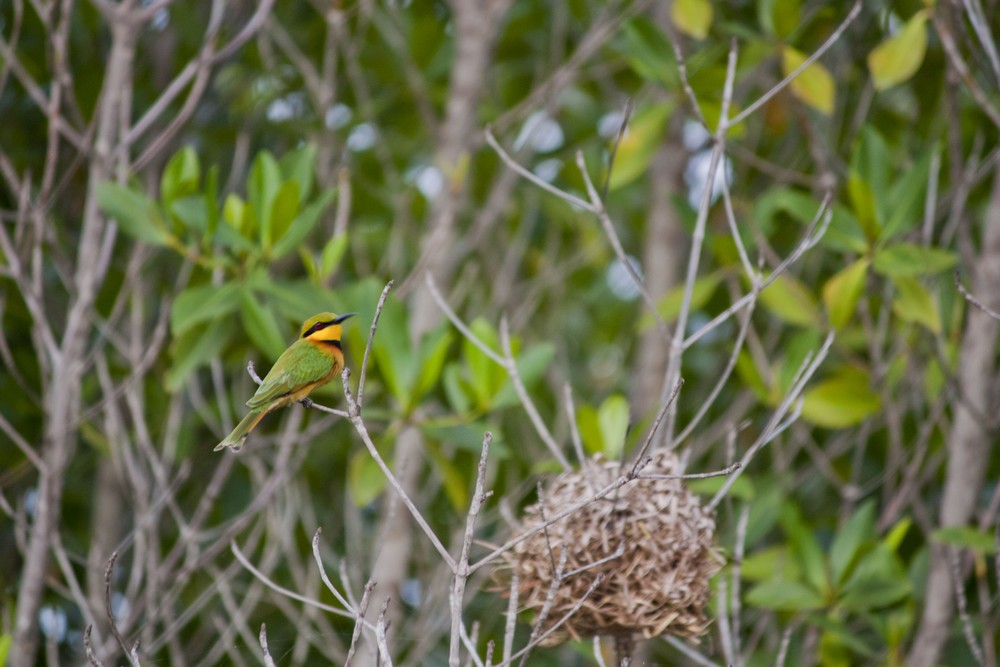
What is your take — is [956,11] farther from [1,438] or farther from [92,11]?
[1,438]

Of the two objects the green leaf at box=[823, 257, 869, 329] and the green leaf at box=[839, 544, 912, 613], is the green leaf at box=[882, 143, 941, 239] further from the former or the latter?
the green leaf at box=[839, 544, 912, 613]

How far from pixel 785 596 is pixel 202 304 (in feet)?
6.23

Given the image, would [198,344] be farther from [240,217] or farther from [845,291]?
[845,291]

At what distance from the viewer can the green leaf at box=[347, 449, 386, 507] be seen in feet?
12.0

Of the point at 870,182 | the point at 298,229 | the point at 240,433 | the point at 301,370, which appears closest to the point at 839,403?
the point at 870,182

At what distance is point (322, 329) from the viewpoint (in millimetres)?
2061

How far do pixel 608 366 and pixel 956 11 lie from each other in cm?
356

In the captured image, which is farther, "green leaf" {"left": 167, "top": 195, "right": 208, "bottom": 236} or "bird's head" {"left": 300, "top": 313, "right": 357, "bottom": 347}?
"green leaf" {"left": 167, "top": 195, "right": 208, "bottom": 236}

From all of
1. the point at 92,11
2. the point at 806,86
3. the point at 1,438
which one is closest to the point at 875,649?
the point at 806,86

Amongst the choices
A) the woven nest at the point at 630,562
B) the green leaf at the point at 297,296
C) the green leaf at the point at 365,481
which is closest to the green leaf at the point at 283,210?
the green leaf at the point at 297,296

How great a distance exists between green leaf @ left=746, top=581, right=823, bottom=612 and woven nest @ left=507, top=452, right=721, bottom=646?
0.87 m

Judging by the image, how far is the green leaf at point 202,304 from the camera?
3.28 metres

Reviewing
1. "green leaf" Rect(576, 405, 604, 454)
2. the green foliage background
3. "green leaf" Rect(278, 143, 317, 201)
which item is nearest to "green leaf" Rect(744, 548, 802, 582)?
the green foliage background

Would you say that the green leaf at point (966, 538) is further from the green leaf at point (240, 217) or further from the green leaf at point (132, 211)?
the green leaf at point (132, 211)
